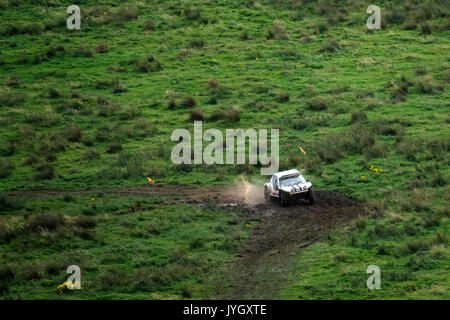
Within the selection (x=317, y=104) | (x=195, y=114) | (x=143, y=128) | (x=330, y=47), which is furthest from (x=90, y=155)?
(x=330, y=47)

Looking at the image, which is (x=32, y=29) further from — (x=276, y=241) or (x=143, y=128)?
(x=276, y=241)

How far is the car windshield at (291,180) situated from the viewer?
3594 centimetres

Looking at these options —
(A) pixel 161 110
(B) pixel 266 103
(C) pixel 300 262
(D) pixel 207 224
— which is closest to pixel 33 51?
(A) pixel 161 110

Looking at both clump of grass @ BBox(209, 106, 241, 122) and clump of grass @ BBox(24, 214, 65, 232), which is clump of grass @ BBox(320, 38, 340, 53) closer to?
clump of grass @ BBox(209, 106, 241, 122)

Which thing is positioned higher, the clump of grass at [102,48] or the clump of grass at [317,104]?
the clump of grass at [102,48]

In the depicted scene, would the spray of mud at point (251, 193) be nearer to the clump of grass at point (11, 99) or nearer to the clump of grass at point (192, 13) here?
the clump of grass at point (11, 99)

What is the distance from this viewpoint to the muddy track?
27.9m

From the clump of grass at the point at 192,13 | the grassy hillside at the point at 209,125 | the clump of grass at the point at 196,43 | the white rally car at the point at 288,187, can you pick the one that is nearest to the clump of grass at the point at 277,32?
the grassy hillside at the point at 209,125

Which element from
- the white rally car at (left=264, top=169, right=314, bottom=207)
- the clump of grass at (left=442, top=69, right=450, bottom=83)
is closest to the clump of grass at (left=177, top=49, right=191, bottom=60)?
the clump of grass at (left=442, top=69, right=450, bottom=83)

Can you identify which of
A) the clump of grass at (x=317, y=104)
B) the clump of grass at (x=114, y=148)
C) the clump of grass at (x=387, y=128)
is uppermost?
the clump of grass at (x=317, y=104)

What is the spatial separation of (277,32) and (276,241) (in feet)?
102

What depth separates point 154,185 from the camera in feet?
Result: 129

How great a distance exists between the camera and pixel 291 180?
119 feet
